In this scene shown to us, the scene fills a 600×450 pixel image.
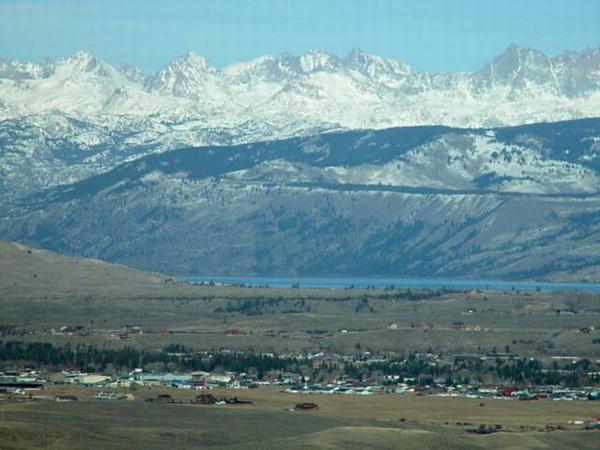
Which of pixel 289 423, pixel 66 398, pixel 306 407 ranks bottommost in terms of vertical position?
pixel 289 423

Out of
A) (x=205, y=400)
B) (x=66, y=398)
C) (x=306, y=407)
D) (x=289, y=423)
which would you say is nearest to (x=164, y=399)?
(x=205, y=400)

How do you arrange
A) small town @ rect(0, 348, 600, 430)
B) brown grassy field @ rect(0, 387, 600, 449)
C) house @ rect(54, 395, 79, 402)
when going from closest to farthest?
1. brown grassy field @ rect(0, 387, 600, 449)
2. house @ rect(54, 395, 79, 402)
3. small town @ rect(0, 348, 600, 430)

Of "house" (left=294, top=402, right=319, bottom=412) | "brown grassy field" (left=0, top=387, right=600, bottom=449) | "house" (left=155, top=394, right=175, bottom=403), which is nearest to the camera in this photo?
"brown grassy field" (left=0, top=387, right=600, bottom=449)

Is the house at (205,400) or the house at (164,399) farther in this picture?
the house at (205,400)

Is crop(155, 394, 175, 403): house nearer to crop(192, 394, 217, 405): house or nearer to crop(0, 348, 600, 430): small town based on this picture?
crop(0, 348, 600, 430): small town

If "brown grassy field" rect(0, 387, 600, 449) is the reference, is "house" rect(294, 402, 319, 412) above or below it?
above

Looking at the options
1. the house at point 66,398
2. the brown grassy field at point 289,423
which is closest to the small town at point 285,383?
the house at point 66,398

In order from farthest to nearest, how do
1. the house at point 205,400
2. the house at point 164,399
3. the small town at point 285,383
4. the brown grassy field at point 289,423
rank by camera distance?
the small town at point 285,383 < the house at point 205,400 < the house at point 164,399 < the brown grassy field at point 289,423

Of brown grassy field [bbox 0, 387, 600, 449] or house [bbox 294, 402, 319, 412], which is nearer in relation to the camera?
brown grassy field [bbox 0, 387, 600, 449]

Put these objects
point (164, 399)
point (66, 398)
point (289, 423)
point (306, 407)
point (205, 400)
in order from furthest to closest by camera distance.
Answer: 1. point (205, 400)
2. point (164, 399)
3. point (306, 407)
4. point (66, 398)
5. point (289, 423)

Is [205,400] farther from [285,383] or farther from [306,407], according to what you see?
[285,383]

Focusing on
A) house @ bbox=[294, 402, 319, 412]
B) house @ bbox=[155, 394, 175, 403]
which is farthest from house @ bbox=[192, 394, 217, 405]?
house @ bbox=[294, 402, 319, 412]

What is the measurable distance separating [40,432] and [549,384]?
60.3 meters

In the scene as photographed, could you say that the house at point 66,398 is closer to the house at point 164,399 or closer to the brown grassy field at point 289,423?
the brown grassy field at point 289,423
